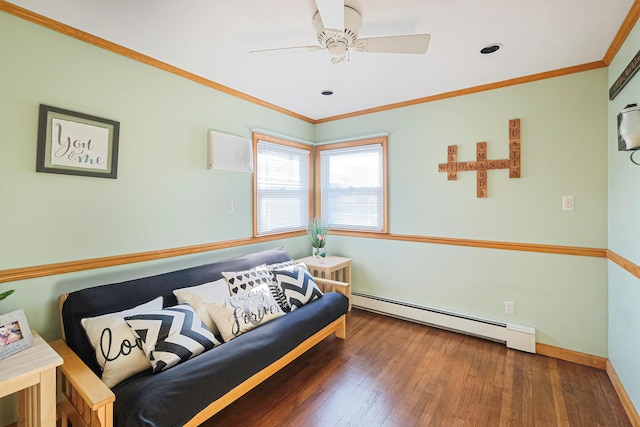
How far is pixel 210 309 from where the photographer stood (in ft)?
6.70

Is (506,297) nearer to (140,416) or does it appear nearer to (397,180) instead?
(397,180)

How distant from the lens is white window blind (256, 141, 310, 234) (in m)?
3.28

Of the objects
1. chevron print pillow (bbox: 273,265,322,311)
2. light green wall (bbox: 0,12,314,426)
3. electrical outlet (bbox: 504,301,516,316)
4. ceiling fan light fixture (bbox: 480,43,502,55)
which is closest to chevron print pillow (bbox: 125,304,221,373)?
light green wall (bbox: 0,12,314,426)

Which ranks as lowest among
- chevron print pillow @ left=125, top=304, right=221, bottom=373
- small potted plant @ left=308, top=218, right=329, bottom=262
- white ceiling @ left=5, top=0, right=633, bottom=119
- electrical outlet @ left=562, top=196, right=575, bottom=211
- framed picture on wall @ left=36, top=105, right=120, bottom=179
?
chevron print pillow @ left=125, top=304, right=221, bottom=373

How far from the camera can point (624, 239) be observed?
194 cm

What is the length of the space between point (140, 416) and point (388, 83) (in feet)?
9.92

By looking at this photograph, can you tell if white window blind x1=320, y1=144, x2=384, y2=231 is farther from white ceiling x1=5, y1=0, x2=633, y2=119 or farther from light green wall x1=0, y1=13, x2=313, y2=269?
light green wall x1=0, y1=13, x2=313, y2=269

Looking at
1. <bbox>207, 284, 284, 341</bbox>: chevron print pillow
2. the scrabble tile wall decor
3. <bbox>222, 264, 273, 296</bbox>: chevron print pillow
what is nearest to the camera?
<bbox>207, 284, 284, 341</bbox>: chevron print pillow

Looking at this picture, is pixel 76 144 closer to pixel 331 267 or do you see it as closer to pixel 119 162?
pixel 119 162

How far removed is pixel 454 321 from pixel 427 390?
1070 millimetres

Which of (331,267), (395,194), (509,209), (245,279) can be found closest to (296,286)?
(245,279)

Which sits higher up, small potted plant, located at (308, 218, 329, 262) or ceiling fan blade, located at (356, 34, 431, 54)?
ceiling fan blade, located at (356, 34, 431, 54)

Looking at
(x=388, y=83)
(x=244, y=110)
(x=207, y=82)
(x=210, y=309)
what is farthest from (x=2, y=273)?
(x=388, y=83)

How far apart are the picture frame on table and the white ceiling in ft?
5.68
